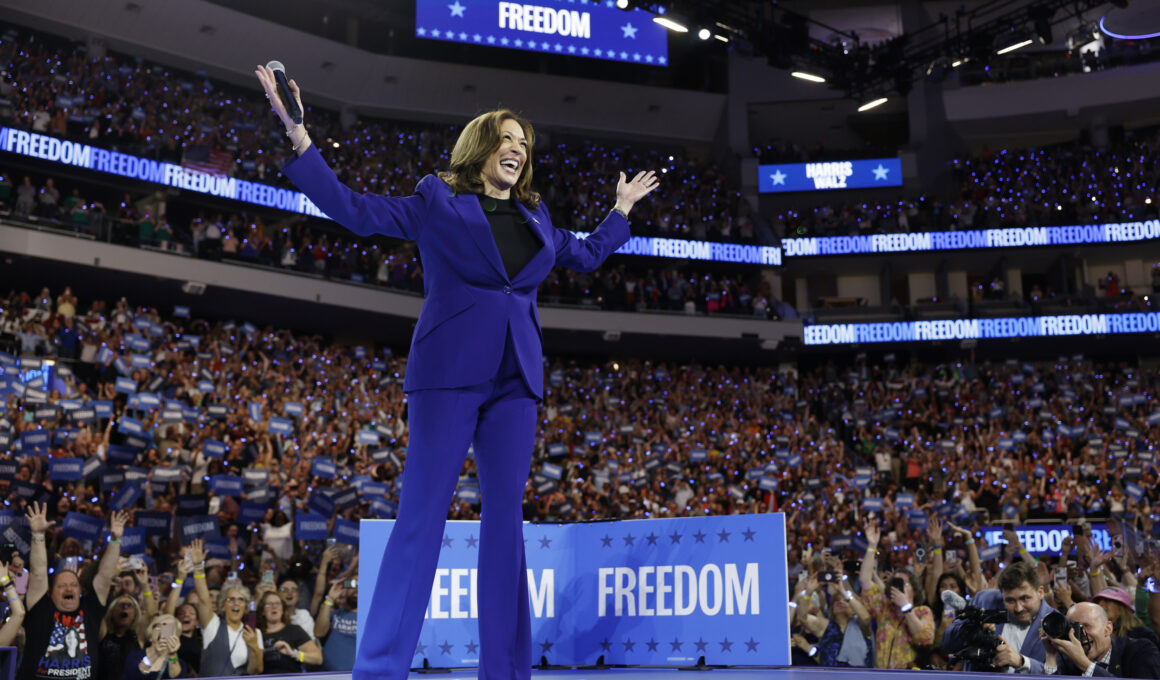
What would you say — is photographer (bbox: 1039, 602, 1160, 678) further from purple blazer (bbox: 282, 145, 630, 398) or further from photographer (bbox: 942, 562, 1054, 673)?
purple blazer (bbox: 282, 145, 630, 398)

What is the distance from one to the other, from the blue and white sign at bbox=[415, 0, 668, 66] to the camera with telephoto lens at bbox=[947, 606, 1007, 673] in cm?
2312

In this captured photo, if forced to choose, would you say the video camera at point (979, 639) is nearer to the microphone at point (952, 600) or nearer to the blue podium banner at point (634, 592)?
the blue podium banner at point (634, 592)

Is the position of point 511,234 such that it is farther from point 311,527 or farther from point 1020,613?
point 311,527

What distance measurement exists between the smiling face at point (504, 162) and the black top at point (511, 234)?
44 millimetres

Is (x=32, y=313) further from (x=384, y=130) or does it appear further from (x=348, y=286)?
(x=384, y=130)

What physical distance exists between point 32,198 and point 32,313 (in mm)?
3867

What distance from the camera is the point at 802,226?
2928cm

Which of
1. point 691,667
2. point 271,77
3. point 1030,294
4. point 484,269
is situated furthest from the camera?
point 1030,294

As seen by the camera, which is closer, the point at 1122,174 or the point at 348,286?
the point at 348,286

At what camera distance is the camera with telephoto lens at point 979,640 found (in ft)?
12.5

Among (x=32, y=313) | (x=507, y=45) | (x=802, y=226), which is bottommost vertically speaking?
(x=32, y=313)

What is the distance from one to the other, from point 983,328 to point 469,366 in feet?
84.8

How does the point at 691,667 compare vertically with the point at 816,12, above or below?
below

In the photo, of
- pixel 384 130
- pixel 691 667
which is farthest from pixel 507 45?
pixel 691 667
